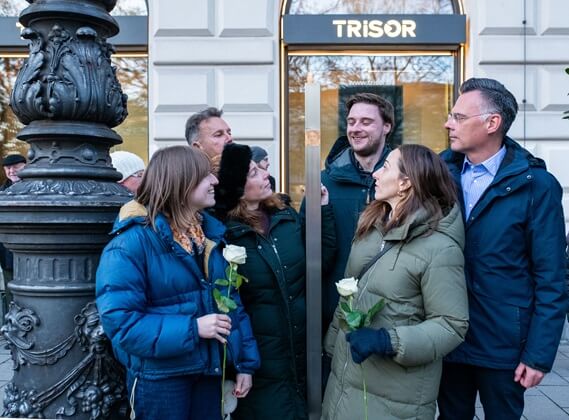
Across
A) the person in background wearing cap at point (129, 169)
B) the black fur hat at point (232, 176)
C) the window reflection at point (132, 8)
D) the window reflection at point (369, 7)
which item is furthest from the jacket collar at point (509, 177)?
the window reflection at point (132, 8)

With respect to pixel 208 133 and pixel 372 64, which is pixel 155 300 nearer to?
pixel 208 133

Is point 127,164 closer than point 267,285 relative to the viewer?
No

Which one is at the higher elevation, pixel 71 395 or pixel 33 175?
pixel 33 175

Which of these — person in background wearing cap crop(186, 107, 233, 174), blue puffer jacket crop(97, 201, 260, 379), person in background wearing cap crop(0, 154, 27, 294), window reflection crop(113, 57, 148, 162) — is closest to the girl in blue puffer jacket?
blue puffer jacket crop(97, 201, 260, 379)

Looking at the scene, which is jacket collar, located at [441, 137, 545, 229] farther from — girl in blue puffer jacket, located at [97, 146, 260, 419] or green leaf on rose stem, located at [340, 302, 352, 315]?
girl in blue puffer jacket, located at [97, 146, 260, 419]

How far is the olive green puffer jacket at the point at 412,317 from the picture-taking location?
2145 mm

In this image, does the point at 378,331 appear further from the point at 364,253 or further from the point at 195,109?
the point at 195,109

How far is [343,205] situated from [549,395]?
306cm

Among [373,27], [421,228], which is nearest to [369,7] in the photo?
[373,27]

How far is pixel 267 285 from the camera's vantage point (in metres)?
2.60

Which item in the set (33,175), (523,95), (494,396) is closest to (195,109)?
(523,95)

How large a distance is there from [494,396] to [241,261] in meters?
1.24

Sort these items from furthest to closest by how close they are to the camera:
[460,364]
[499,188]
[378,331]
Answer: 1. [460,364]
2. [499,188]
3. [378,331]

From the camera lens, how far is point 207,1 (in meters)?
6.87
